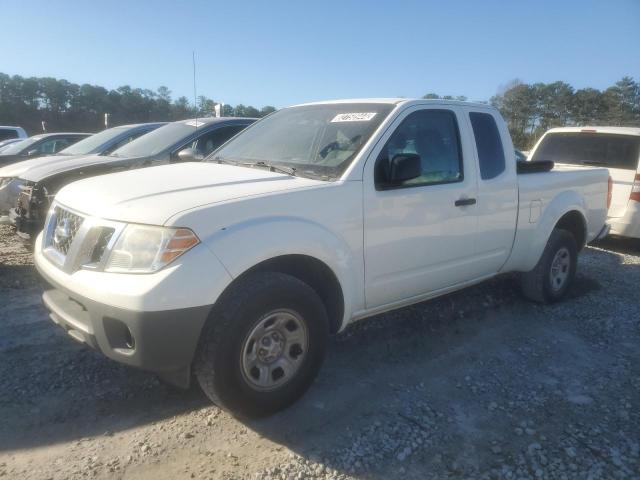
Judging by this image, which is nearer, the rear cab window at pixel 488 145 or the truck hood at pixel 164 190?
the truck hood at pixel 164 190

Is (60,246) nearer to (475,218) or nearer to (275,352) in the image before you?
(275,352)

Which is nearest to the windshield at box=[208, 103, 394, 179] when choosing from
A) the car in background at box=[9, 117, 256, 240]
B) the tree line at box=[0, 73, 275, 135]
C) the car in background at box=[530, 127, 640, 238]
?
the car in background at box=[9, 117, 256, 240]

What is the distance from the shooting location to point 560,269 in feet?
16.7

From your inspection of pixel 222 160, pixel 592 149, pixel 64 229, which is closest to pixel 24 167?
pixel 222 160

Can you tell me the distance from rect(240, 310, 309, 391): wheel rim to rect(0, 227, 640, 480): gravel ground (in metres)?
0.26

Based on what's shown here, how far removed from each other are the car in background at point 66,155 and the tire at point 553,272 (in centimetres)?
567

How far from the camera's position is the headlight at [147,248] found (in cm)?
243

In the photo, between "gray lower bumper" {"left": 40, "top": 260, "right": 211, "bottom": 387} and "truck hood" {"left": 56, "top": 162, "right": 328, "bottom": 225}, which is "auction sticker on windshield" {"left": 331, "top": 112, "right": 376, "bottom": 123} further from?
"gray lower bumper" {"left": 40, "top": 260, "right": 211, "bottom": 387}

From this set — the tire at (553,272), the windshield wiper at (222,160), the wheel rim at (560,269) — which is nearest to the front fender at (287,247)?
the windshield wiper at (222,160)

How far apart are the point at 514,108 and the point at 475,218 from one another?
22188 millimetres

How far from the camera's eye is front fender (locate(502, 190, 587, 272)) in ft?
14.7

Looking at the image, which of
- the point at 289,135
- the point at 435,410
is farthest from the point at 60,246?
the point at 435,410

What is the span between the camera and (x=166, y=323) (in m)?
2.38

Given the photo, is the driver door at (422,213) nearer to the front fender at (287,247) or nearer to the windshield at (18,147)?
the front fender at (287,247)
